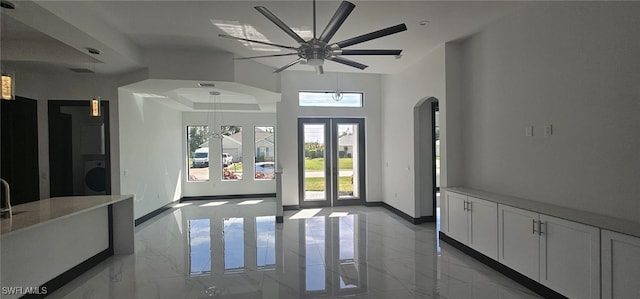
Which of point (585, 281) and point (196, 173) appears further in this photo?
point (196, 173)

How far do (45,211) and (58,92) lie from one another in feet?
9.75

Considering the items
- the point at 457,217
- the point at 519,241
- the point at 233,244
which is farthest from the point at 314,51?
the point at 233,244

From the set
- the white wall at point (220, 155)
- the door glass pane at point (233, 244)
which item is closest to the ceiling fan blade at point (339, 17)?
the door glass pane at point (233, 244)

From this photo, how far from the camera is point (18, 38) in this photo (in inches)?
152

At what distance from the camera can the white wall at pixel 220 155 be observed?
345 inches

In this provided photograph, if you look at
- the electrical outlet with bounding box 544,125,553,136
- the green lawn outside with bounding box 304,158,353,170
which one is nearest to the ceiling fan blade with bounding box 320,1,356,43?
the electrical outlet with bounding box 544,125,553,136

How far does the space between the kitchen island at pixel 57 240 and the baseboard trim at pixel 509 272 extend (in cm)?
474

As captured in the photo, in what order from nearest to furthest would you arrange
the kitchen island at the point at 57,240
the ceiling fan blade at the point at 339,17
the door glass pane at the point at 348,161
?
the ceiling fan blade at the point at 339,17 → the kitchen island at the point at 57,240 → the door glass pane at the point at 348,161

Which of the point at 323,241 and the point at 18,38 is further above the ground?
the point at 18,38

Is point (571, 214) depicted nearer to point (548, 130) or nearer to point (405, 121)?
point (548, 130)

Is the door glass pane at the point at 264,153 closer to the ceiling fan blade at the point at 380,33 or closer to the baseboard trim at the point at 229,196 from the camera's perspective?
the baseboard trim at the point at 229,196

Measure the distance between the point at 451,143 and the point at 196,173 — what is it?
23.8ft

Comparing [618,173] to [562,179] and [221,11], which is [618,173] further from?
[221,11]

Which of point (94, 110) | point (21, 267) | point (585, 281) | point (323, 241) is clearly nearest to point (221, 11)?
point (94, 110)
